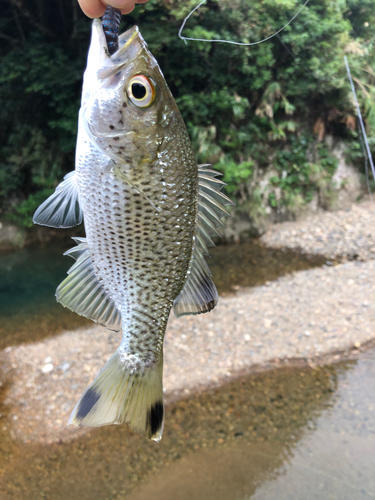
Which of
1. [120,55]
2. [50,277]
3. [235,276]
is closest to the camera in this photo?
[120,55]

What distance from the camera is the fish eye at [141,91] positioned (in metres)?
0.83

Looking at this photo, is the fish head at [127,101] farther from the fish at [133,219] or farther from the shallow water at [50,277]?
the shallow water at [50,277]

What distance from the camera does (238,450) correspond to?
3.22m

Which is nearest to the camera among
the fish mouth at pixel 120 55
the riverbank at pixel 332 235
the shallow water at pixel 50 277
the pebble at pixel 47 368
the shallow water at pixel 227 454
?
the fish mouth at pixel 120 55

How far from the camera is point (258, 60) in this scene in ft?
20.9

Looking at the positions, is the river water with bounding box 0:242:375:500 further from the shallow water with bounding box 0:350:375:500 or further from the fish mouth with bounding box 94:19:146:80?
the fish mouth with bounding box 94:19:146:80

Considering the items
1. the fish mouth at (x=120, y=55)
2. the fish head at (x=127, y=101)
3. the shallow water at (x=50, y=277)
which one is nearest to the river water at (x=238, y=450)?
the shallow water at (x=50, y=277)

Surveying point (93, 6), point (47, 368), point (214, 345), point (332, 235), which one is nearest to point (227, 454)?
point (214, 345)

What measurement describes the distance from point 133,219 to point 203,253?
240mm

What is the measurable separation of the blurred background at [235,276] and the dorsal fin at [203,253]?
263cm

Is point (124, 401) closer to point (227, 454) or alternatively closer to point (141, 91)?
point (141, 91)

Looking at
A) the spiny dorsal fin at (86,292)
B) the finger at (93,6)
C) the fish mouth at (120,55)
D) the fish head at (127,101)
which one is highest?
the finger at (93,6)

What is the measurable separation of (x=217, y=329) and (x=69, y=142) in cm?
410

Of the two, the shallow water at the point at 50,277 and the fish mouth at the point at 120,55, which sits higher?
the fish mouth at the point at 120,55
